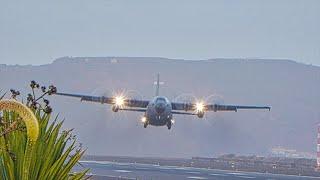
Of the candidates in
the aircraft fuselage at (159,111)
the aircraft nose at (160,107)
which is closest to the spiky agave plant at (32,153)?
the aircraft nose at (160,107)

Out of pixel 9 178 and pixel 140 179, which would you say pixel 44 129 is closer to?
pixel 9 178

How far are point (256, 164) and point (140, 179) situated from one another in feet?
190

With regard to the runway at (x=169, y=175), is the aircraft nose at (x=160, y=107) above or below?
above

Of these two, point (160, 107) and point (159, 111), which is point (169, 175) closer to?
point (159, 111)

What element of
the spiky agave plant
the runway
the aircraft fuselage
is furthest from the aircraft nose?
the spiky agave plant

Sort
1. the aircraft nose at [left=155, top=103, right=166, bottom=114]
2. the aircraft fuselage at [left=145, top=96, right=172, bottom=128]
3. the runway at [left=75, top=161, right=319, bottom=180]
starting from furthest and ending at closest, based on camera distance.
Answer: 1. the aircraft fuselage at [left=145, top=96, right=172, bottom=128]
2. the aircraft nose at [left=155, top=103, right=166, bottom=114]
3. the runway at [left=75, top=161, right=319, bottom=180]

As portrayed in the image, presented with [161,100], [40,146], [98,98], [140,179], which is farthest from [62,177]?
[98,98]

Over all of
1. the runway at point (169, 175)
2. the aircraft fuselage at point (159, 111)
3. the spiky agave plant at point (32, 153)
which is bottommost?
the spiky agave plant at point (32, 153)

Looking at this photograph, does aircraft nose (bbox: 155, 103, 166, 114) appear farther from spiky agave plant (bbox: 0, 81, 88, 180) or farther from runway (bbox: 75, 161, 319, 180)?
spiky agave plant (bbox: 0, 81, 88, 180)

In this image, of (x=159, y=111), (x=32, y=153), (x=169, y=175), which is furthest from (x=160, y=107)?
(x=32, y=153)

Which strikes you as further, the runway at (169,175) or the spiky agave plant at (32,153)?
the runway at (169,175)

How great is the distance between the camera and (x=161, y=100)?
8181cm

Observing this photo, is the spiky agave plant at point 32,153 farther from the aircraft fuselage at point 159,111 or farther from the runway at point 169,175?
the aircraft fuselage at point 159,111

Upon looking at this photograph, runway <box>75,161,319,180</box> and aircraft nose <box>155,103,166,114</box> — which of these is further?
aircraft nose <box>155,103,166,114</box>
